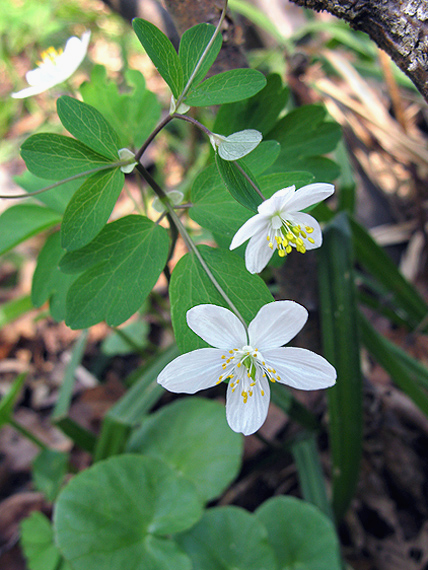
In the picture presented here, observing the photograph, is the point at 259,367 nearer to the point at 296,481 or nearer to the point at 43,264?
the point at 43,264

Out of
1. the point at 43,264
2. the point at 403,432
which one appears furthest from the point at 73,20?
the point at 403,432

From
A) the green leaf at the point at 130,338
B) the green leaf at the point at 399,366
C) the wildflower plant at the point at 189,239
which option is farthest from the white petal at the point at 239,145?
the green leaf at the point at 130,338

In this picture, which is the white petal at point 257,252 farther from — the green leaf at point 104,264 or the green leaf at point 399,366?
the green leaf at point 399,366

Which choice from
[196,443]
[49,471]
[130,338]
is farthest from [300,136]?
[49,471]

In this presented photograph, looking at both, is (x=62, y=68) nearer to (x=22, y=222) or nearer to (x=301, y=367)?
(x=22, y=222)

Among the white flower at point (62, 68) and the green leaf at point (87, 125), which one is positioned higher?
the green leaf at point (87, 125)

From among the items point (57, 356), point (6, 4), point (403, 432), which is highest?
point (403, 432)
